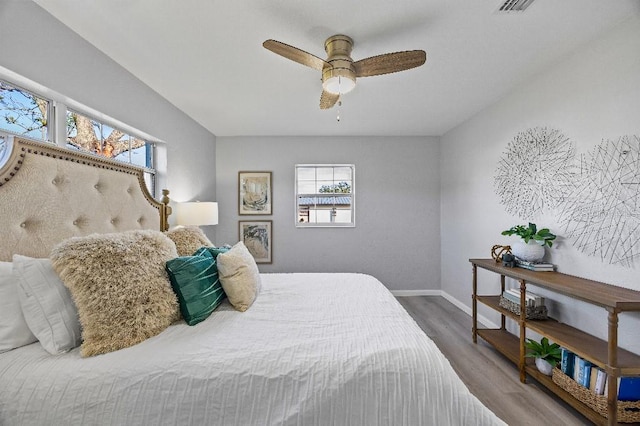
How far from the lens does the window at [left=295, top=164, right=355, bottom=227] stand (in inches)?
167

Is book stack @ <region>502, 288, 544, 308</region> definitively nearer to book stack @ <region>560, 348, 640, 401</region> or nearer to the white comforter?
book stack @ <region>560, 348, 640, 401</region>

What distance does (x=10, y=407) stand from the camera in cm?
91

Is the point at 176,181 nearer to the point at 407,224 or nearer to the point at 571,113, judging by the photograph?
the point at 407,224

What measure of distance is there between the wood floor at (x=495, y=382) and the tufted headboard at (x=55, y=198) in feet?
9.14

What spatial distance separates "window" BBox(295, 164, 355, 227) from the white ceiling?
1.43 m

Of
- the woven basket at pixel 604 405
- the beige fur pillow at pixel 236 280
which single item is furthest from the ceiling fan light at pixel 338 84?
the woven basket at pixel 604 405

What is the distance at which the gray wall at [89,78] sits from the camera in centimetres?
147

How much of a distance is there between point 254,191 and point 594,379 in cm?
388

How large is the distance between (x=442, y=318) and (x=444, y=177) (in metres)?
1.99

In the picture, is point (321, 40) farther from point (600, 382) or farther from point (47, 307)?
point (600, 382)

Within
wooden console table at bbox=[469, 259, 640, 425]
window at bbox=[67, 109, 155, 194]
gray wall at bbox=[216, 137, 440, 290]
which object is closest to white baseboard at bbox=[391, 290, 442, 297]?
gray wall at bbox=[216, 137, 440, 290]

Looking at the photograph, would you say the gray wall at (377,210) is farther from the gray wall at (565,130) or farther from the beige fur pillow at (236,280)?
the beige fur pillow at (236,280)

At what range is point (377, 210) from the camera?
13.7 ft

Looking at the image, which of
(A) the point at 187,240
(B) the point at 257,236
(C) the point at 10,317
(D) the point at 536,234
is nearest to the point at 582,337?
(D) the point at 536,234
